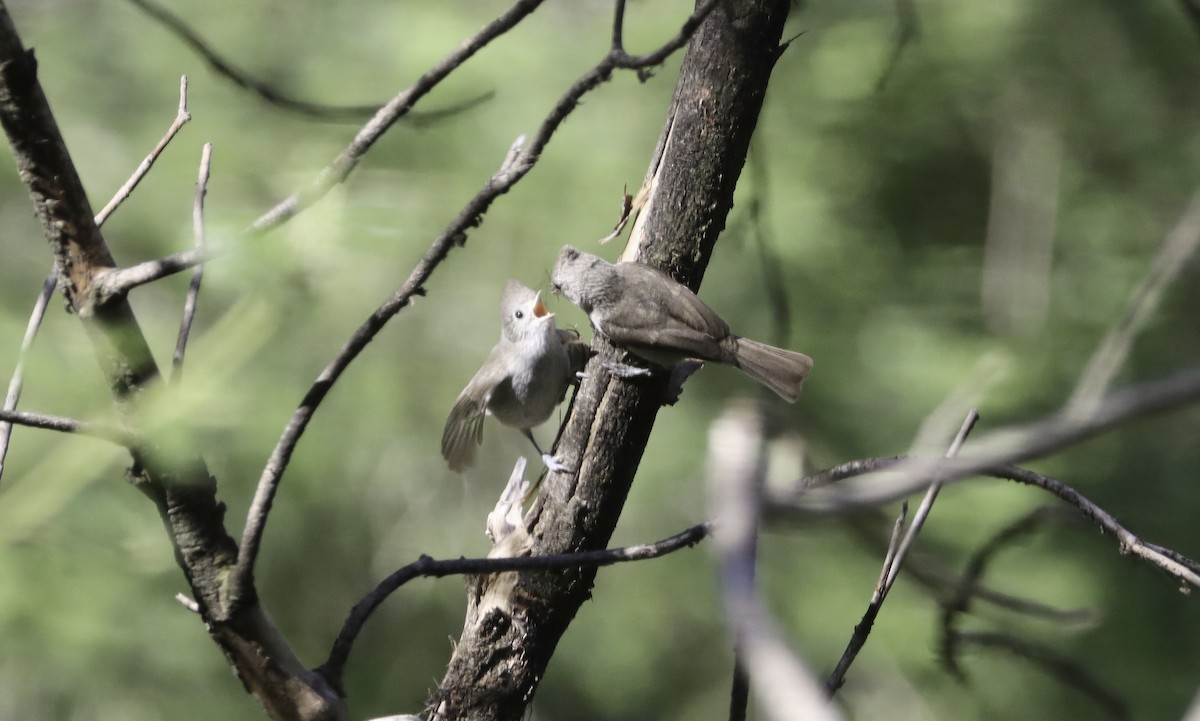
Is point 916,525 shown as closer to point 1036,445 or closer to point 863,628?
point 863,628

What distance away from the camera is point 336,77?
5656mm

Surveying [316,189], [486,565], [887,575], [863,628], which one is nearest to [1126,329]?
[887,575]

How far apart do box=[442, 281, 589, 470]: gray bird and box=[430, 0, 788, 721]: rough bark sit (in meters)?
0.72

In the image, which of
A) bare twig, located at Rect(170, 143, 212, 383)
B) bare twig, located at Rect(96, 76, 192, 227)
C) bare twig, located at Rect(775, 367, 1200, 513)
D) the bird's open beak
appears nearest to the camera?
bare twig, located at Rect(775, 367, 1200, 513)

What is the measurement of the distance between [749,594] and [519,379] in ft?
8.05

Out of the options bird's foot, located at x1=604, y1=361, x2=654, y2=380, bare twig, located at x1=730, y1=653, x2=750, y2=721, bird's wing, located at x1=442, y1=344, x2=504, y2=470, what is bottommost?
bare twig, located at x1=730, y1=653, x2=750, y2=721

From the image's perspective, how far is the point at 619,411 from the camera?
2.45 metres

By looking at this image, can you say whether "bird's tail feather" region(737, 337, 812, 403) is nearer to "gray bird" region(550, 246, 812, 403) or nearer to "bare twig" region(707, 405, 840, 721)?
"gray bird" region(550, 246, 812, 403)

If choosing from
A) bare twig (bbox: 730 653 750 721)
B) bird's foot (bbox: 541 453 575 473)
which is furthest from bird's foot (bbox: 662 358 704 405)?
bare twig (bbox: 730 653 750 721)

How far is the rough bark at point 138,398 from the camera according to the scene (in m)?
1.81

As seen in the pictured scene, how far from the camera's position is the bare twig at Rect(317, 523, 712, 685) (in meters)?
2.03

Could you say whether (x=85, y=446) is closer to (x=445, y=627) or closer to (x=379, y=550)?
(x=379, y=550)

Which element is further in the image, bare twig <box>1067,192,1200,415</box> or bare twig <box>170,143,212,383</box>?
bare twig <box>170,143,212,383</box>

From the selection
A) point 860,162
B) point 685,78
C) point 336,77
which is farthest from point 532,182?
point 685,78
